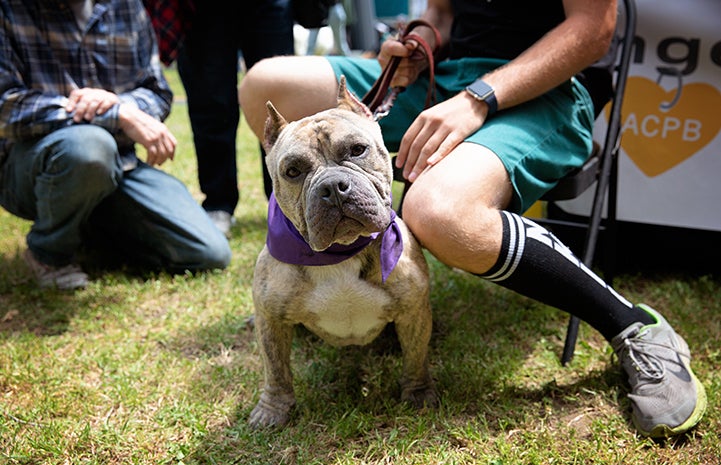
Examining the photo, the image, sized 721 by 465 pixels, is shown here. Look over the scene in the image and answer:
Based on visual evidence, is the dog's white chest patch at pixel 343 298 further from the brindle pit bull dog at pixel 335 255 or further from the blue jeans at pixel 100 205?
the blue jeans at pixel 100 205

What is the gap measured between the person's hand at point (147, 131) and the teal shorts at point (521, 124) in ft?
2.97

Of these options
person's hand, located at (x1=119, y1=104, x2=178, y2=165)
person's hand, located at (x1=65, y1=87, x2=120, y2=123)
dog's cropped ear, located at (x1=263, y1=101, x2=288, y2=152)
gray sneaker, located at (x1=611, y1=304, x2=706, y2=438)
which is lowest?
gray sneaker, located at (x1=611, y1=304, x2=706, y2=438)

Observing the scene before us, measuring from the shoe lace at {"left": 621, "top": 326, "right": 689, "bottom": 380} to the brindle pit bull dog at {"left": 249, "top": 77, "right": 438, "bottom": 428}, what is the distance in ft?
1.86

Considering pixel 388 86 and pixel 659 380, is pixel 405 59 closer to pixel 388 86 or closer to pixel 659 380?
pixel 388 86

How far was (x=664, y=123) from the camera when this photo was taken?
2502 mm

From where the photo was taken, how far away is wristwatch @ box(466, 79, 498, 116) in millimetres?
1859

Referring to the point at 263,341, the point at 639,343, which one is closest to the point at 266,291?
the point at 263,341

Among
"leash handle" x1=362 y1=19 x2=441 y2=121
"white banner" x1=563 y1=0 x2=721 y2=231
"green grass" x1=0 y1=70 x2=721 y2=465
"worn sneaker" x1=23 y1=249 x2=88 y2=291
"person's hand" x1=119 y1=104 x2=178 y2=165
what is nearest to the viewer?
"green grass" x1=0 y1=70 x2=721 y2=465

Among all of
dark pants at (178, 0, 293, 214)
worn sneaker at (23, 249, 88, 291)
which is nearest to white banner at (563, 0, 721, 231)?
dark pants at (178, 0, 293, 214)

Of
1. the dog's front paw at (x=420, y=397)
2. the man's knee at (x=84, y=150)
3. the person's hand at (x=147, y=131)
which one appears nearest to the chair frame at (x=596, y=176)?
the dog's front paw at (x=420, y=397)

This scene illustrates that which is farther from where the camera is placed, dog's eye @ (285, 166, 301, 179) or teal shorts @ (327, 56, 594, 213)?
teal shorts @ (327, 56, 594, 213)

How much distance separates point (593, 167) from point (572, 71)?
0.36 m

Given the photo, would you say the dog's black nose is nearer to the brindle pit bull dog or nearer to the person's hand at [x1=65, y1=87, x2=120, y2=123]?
the brindle pit bull dog

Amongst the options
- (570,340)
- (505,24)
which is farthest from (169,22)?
(570,340)
